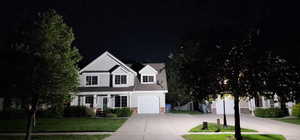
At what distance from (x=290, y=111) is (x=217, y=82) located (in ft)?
62.5

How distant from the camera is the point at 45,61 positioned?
9.30 m

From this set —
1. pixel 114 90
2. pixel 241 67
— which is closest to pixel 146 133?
pixel 241 67

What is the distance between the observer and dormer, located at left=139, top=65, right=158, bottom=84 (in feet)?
102

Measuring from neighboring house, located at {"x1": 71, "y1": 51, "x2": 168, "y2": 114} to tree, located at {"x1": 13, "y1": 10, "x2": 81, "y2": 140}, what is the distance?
59.5 feet

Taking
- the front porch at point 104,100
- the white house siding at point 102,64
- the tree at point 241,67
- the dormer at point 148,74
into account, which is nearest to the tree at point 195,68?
the tree at point 241,67

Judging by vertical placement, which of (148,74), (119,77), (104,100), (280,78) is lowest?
(104,100)

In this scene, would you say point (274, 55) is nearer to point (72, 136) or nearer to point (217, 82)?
point (217, 82)

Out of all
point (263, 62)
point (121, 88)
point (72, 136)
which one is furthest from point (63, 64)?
point (121, 88)

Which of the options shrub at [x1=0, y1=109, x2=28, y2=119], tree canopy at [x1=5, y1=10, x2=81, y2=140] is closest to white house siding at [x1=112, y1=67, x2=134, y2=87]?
shrub at [x1=0, y1=109, x2=28, y2=119]

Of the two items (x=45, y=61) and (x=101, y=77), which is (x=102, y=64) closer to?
(x=101, y=77)

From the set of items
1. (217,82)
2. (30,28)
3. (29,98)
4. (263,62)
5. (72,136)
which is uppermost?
(30,28)

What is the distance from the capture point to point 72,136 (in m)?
12.0

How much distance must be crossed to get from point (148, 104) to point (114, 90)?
17.0 ft

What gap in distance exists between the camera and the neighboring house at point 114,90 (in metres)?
28.2
